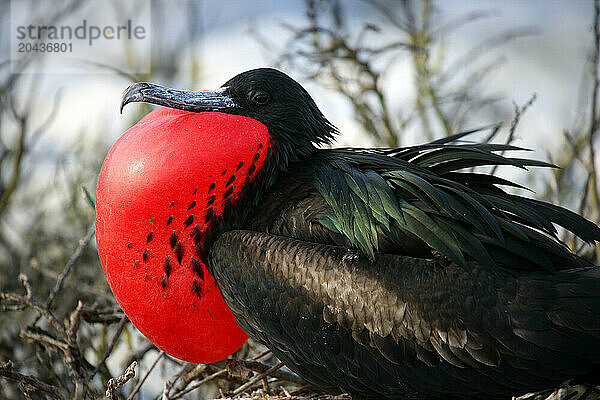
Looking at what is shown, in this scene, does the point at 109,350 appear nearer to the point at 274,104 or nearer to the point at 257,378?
the point at 257,378

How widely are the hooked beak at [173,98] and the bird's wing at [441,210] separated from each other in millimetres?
313

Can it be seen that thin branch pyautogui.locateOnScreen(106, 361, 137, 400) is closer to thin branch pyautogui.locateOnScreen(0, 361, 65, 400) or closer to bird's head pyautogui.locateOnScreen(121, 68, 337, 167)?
thin branch pyautogui.locateOnScreen(0, 361, 65, 400)

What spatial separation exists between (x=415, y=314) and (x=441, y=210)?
29cm

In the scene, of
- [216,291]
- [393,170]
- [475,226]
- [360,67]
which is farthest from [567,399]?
[360,67]

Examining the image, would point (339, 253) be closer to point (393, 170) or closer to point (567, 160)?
point (393, 170)

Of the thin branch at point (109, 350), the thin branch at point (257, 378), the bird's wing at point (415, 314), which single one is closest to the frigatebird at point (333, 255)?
the bird's wing at point (415, 314)

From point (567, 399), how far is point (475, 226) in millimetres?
723

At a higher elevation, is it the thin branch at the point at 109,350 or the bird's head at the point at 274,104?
the bird's head at the point at 274,104

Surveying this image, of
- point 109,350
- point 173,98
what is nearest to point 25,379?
point 109,350

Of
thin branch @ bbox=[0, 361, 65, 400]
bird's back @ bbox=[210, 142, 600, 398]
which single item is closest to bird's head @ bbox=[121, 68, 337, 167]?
bird's back @ bbox=[210, 142, 600, 398]

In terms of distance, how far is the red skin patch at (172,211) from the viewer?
1976 mm

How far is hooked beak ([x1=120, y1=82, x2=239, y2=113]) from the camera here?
6.92 ft

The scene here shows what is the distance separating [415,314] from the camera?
5.90 ft

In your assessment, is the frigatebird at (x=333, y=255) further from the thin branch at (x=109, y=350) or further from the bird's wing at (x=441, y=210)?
the thin branch at (x=109, y=350)
